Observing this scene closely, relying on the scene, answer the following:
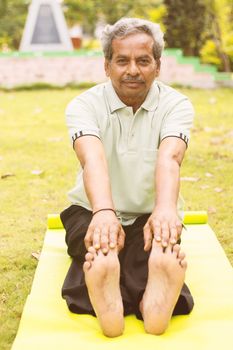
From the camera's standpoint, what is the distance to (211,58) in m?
13.1

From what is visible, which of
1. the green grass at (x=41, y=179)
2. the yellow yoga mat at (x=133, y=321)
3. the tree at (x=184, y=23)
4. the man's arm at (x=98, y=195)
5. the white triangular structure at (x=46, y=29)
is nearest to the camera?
the yellow yoga mat at (x=133, y=321)

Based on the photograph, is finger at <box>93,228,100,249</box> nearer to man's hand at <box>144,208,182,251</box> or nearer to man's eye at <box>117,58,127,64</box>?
man's hand at <box>144,208,182,251</box>

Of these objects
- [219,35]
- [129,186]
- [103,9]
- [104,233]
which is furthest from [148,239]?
[103,9]

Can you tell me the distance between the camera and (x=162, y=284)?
7.67 feet

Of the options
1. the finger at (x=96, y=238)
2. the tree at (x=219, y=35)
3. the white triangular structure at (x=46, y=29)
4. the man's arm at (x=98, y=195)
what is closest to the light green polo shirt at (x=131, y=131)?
the man's arm at (x=98, y=195)

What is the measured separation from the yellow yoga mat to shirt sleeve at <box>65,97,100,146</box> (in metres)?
0.69

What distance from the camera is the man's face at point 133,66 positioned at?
2.77m

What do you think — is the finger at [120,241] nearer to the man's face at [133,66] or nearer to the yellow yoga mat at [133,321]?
the yellow yoga mat at [133,321]

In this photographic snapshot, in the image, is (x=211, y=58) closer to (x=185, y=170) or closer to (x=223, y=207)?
(x=185, y=170)

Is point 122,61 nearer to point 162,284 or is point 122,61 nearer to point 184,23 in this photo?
point 162,284

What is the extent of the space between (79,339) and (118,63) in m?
1.24

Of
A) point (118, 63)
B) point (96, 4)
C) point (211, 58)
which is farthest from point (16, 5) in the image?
point (118, 63)

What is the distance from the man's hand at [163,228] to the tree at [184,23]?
9926mm

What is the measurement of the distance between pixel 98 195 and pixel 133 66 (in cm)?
63
